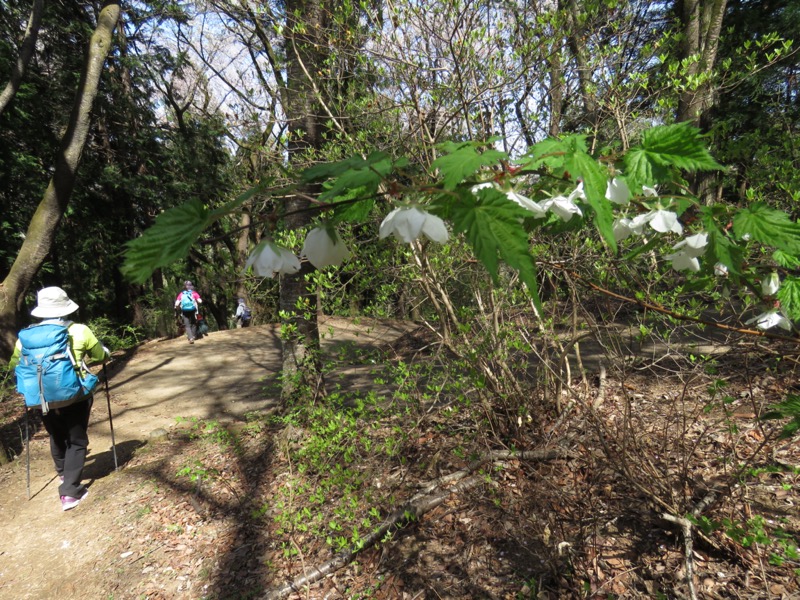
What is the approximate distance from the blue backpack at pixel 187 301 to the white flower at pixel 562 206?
10.0 metres

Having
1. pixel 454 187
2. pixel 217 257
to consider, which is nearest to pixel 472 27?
pixel 454 187

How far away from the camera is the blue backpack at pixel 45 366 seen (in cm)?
362

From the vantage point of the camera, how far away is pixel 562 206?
0.98m

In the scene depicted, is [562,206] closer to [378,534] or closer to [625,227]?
[625,227]

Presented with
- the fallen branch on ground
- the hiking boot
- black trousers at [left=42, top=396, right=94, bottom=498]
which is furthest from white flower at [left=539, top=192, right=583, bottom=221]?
the hiking boot

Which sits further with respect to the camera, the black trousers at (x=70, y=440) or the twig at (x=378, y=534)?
the black trousers at (x=70, y=440)

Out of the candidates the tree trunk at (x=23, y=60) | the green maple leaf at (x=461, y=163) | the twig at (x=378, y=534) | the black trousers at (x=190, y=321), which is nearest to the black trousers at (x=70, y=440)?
the twig at (x=378, y=534)

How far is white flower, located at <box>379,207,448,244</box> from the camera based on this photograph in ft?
2.70

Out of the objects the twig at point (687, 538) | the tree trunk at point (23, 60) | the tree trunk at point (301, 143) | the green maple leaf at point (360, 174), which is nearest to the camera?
the green maple leaf at point (360, 174)

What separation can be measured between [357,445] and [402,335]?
1.17m

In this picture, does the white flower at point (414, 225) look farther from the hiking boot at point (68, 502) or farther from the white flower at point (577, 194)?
the hiking boot at point (68, 502)

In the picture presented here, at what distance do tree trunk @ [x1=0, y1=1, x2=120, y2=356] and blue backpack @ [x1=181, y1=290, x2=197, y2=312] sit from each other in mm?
4227

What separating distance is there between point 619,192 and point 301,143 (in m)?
3.81

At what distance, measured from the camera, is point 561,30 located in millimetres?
3217
